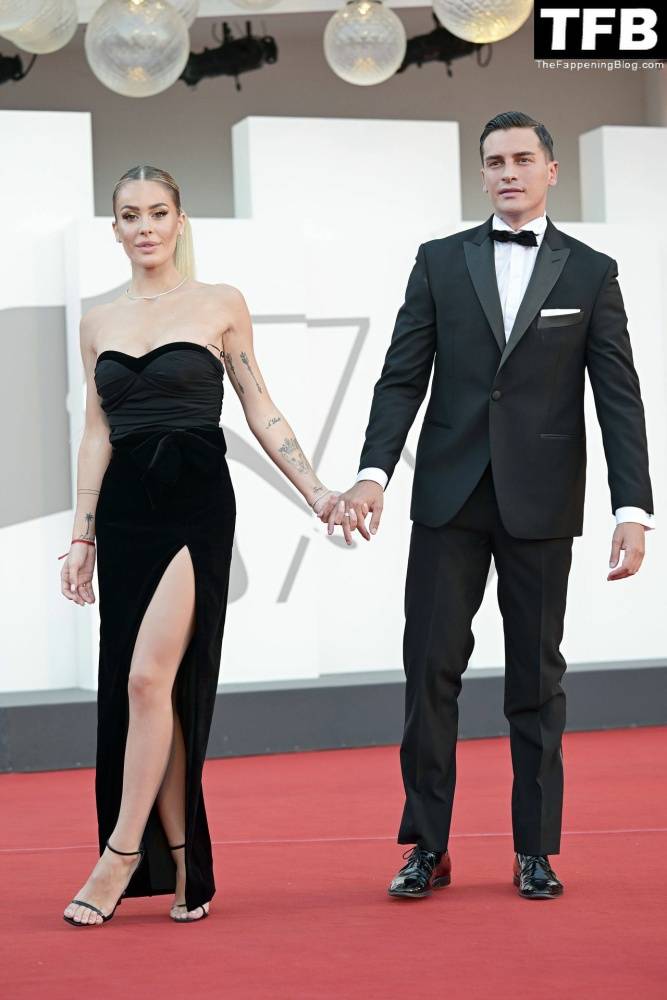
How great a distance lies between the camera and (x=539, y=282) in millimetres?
2996

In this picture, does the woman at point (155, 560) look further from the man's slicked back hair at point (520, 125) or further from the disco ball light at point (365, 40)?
the disco ball light at point (365, 40)

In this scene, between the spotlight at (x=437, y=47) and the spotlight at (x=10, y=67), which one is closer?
the spotlight at (x=10, y=67)

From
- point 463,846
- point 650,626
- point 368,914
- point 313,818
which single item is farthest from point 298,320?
point 368,914

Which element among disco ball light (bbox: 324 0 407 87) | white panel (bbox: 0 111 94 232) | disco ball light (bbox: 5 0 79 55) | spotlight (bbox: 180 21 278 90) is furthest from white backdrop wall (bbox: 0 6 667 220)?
disco ball light (bbox: 5 0 79 55)

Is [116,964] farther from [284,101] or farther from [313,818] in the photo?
[284,101]

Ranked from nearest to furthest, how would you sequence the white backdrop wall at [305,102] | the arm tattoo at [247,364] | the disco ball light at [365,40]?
the arm tattoo at [247,364], the disco ball light at [365,40], the white backdrop wall at [305,102]

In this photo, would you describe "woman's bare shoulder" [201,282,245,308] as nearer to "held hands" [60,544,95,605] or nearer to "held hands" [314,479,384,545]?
"held hands" [314,479,384,545]

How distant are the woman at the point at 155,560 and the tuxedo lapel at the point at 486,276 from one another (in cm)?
48

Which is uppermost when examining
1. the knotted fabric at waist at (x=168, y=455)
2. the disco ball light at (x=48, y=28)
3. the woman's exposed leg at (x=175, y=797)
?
the disco ball light at (x=48, y=28)

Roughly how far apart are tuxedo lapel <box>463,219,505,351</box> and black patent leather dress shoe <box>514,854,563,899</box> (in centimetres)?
101

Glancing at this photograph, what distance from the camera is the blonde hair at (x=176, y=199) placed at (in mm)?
2992

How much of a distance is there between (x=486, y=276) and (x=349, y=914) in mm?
1261

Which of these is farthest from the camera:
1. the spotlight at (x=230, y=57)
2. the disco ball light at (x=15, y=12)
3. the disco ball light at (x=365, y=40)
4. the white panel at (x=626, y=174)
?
the spotlight at (x=230, y=57)

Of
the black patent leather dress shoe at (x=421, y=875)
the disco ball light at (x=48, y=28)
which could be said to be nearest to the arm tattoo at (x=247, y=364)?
the black patent leather dress shoe at (x=421, y=875)
